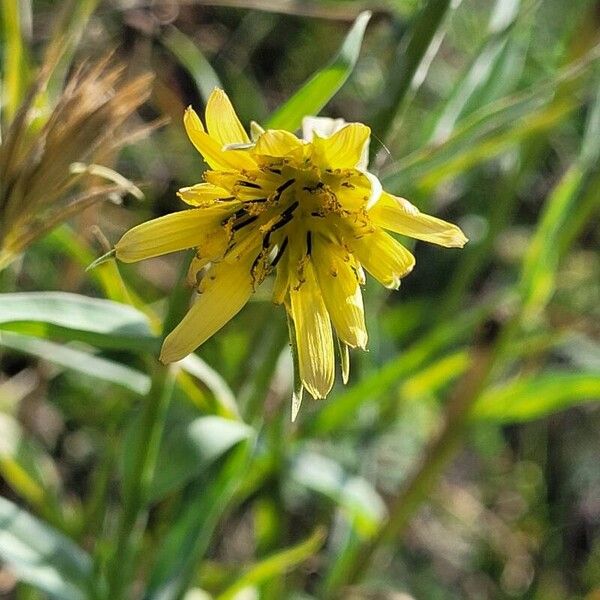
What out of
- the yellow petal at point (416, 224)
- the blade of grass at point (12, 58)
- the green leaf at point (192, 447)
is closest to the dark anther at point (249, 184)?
the yellow petal at point (416, 224)

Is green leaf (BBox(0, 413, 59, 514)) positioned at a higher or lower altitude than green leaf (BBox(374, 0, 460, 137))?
lower

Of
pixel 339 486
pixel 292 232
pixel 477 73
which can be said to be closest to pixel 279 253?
pixel 292 232

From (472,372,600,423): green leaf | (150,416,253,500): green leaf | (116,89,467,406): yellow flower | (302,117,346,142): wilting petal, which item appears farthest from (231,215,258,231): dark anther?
(472,372,600,423): green leaf

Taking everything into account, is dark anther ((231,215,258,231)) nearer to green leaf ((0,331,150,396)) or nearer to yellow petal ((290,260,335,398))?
yellow petal ((290,260,335,398))

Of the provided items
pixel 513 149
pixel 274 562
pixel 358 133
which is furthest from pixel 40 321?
pixel 513 149

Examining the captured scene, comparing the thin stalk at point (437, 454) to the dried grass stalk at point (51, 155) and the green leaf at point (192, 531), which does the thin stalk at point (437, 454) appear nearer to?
the green leaf at point (192, 531)

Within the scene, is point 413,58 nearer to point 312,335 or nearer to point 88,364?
point 312,335

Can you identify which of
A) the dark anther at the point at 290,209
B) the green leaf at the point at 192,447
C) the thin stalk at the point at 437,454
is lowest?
the thin stalk at the point at 437,454
